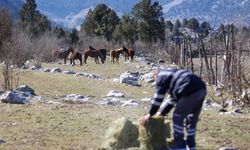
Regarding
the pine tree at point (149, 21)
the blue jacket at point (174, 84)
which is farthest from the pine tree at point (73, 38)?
the blue jacket at point (174, 84)

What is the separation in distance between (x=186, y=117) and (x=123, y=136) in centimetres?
177

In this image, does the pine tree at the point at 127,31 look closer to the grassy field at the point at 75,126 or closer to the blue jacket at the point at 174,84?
the grassy field at the point at 75,126

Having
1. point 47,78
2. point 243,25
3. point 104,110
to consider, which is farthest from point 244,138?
point 47,78

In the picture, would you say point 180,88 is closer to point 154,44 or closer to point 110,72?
point 110,72

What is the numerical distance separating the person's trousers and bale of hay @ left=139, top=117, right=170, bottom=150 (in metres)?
0.61

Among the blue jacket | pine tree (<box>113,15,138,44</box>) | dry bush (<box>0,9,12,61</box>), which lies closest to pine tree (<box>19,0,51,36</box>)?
pine tree (<box>113,15,138,44</box>)

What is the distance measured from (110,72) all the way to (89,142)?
2554 cm

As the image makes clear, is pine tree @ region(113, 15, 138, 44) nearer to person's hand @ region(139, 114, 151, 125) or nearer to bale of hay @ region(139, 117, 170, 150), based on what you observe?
bale of hay @ region(139, 117, 170, 150)

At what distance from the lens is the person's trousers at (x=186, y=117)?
35.0ft

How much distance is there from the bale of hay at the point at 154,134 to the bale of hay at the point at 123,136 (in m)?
0.35

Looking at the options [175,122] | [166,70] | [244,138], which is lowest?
[244,138]

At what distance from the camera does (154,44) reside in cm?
7769

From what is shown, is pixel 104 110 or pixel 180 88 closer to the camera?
pixel 180 88

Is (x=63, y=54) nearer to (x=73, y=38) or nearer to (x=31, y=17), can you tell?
(x=31, y=17)
